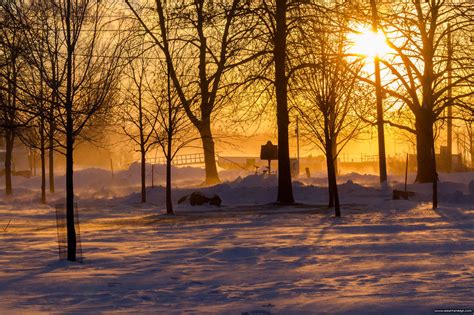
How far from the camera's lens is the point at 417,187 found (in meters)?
33.3

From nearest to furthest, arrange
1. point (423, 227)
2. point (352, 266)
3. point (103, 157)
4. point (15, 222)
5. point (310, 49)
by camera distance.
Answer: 1. point (352, 266)
2. point (423, 227)
3. point (15, 222)
4. point (310, 49)
5. point (103, 157)

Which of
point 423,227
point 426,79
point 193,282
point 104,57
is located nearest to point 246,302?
point 193,282

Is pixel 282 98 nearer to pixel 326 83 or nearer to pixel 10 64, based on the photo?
pixel 326 83

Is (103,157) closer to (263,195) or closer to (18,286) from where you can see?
(263,195)

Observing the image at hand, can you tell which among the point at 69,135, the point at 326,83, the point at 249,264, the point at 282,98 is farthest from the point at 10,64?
the point at 249,264

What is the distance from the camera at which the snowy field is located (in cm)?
928

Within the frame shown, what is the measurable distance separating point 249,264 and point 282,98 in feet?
53.4

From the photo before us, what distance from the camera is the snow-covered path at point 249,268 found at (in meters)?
9.26

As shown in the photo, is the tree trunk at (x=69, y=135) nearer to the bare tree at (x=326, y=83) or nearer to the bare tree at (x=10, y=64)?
the bare tree at (x=10, y=64)

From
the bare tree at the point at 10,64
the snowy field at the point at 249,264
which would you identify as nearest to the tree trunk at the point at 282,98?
the snowy field at the point at 249,264

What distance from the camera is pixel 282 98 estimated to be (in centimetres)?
2853

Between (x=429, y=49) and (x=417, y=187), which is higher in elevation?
(x=429, y=49)

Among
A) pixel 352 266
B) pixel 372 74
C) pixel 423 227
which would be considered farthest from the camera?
pixel 372 74

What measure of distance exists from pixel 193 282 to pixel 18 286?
2.31 meters
